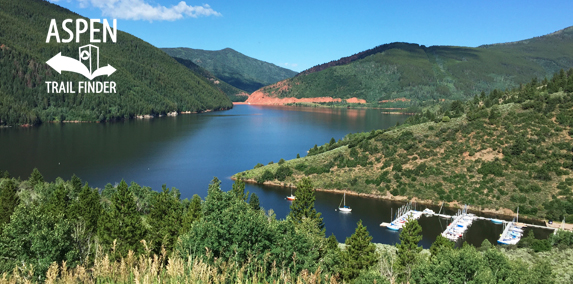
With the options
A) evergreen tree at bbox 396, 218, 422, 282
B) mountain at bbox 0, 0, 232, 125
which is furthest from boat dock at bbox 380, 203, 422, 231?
mountain at bbox 0, 0, 232, 125

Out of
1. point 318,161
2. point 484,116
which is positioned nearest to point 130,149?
point 318,161

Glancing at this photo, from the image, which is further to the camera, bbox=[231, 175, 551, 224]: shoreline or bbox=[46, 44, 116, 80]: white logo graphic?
bbox=[46, 44, 116, 80]: white logo graphic

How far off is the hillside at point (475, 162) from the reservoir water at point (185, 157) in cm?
408

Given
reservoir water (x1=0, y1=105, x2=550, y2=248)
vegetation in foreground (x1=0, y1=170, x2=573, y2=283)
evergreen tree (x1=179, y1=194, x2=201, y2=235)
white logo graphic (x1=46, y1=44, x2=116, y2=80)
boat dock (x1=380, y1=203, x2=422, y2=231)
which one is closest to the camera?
vegetation in foreground (x1=0, y1=170, x2=573, y2=283)

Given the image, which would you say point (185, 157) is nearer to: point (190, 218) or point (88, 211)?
point (88, 211)

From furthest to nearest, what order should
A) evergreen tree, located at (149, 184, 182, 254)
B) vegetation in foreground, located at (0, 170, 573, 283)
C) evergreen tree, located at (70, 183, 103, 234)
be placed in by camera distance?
evergreen tree, located at (70, 183, 103, 234), evergreen tree, located at (149, 184, 182, 254), vegetation in foreground, located at (0, 170, 573, 283)

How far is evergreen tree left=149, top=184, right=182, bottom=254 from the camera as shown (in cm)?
2302

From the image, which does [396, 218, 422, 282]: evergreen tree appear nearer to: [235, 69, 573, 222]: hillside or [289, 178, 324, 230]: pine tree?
[289, 178, 324, 230]: pine tree

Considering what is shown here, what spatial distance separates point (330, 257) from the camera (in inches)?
852

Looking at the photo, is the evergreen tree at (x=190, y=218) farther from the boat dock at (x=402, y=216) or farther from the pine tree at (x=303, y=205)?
the boat dock at (x=402, y=216)

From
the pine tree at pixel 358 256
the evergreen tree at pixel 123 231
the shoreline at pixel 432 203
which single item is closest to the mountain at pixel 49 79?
the shoreline at pixel 432 203

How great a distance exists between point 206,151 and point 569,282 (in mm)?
71711

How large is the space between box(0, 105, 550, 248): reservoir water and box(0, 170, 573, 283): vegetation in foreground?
44.0ft

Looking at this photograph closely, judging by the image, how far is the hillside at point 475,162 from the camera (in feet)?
157
